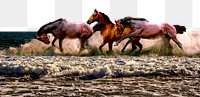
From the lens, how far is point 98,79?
16.1 m

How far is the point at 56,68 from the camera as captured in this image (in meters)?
17.7

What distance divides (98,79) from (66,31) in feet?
36.2

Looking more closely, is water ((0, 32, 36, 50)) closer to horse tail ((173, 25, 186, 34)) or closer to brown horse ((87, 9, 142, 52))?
brown horse ((87, 9, 142, 52))

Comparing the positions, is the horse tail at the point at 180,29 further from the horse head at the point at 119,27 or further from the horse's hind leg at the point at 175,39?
the horse head at the point at 119,27

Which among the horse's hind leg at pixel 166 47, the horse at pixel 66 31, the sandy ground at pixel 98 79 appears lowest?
the sandy ground at pixel 98 79

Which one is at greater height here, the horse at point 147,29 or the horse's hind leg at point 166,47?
A: the horse at point 147,29

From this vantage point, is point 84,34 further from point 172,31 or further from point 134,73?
point 134,73

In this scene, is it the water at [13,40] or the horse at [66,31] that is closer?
the horse at [66,31]

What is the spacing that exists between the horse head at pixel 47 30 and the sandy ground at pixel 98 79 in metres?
7.71

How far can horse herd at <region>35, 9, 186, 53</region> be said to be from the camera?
86.5ft

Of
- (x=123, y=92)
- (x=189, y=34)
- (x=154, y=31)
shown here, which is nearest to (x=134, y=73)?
(x=123, y=92)

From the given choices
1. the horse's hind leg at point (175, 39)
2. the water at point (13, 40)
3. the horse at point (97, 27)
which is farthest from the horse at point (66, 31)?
the horse's hind leg at point (175, 39)

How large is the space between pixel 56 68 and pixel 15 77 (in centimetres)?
188

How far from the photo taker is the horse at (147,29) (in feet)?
86.4
